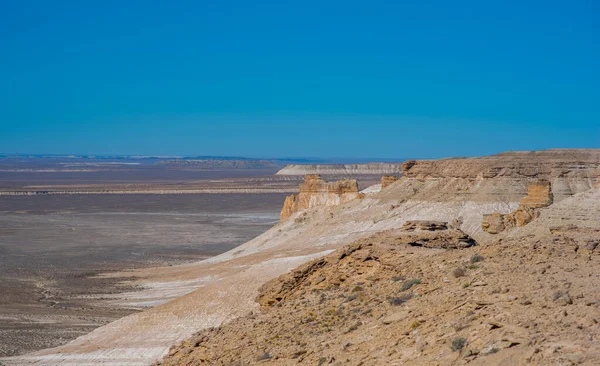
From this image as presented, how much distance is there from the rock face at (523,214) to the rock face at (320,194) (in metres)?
17.1

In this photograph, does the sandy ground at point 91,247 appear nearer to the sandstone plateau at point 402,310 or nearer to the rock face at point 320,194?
the rock face at point 320,194

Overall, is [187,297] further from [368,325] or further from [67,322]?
[368,325]

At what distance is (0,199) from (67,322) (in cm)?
8200

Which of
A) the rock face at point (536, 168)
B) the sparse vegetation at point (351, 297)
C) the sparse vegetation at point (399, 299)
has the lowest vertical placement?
the sparse vegetation at point (351, 297)

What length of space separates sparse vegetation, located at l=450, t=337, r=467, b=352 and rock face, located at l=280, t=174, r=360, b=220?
133ft

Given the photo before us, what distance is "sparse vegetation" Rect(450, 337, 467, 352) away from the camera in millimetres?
8523

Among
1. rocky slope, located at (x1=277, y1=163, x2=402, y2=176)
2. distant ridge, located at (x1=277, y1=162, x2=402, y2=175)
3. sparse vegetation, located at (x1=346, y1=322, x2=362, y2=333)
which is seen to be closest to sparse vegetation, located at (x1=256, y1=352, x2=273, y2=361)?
sparse vegetation, located at (x1=346, y1=322, x2=362, y2=333)

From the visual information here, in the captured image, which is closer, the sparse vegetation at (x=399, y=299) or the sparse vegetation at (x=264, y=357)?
the sparse vegetation at (x=264, y=357)

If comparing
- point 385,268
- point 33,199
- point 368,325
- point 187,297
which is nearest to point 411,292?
point 368,325

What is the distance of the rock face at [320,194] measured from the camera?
164 feet

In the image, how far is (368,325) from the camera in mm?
11016

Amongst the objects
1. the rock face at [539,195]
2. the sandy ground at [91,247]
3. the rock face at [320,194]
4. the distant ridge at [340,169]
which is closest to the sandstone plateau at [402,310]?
the sandy ground at [91,247]

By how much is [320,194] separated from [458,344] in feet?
140

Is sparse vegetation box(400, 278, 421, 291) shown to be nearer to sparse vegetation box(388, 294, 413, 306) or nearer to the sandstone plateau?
the sandstone plateau
